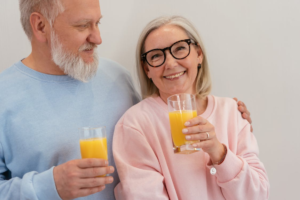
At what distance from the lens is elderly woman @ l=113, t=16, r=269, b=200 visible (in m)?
1.69

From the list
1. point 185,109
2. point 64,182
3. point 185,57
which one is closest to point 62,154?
point 64,182

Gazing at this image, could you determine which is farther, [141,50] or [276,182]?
[276,182]

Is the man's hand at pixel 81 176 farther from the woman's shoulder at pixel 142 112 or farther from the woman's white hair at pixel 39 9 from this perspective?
the woman's white hair at pixel 39 9

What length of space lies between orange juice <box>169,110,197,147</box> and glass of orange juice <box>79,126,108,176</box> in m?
0.34

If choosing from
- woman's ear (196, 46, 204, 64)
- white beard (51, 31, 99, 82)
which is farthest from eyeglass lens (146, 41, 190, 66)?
white beard (51, 31, 99, 82)

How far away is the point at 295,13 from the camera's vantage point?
231 cm

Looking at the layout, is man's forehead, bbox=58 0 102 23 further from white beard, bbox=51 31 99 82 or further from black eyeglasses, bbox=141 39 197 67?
black eyeglasses, bbox=141 39 197 67

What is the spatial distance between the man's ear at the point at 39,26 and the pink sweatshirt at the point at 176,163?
0.64 m

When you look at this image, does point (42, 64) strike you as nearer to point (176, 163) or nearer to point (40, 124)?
point (40, 124)

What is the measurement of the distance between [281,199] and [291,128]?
20.0 inches

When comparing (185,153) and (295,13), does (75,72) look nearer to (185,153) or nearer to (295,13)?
(185,153)

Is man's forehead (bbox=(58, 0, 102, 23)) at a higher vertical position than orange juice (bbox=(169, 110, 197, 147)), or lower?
higher

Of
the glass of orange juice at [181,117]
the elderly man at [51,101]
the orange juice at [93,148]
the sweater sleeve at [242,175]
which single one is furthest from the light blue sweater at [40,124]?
the sweater sleeve at [242,175]

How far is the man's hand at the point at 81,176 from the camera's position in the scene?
5.07 ft
